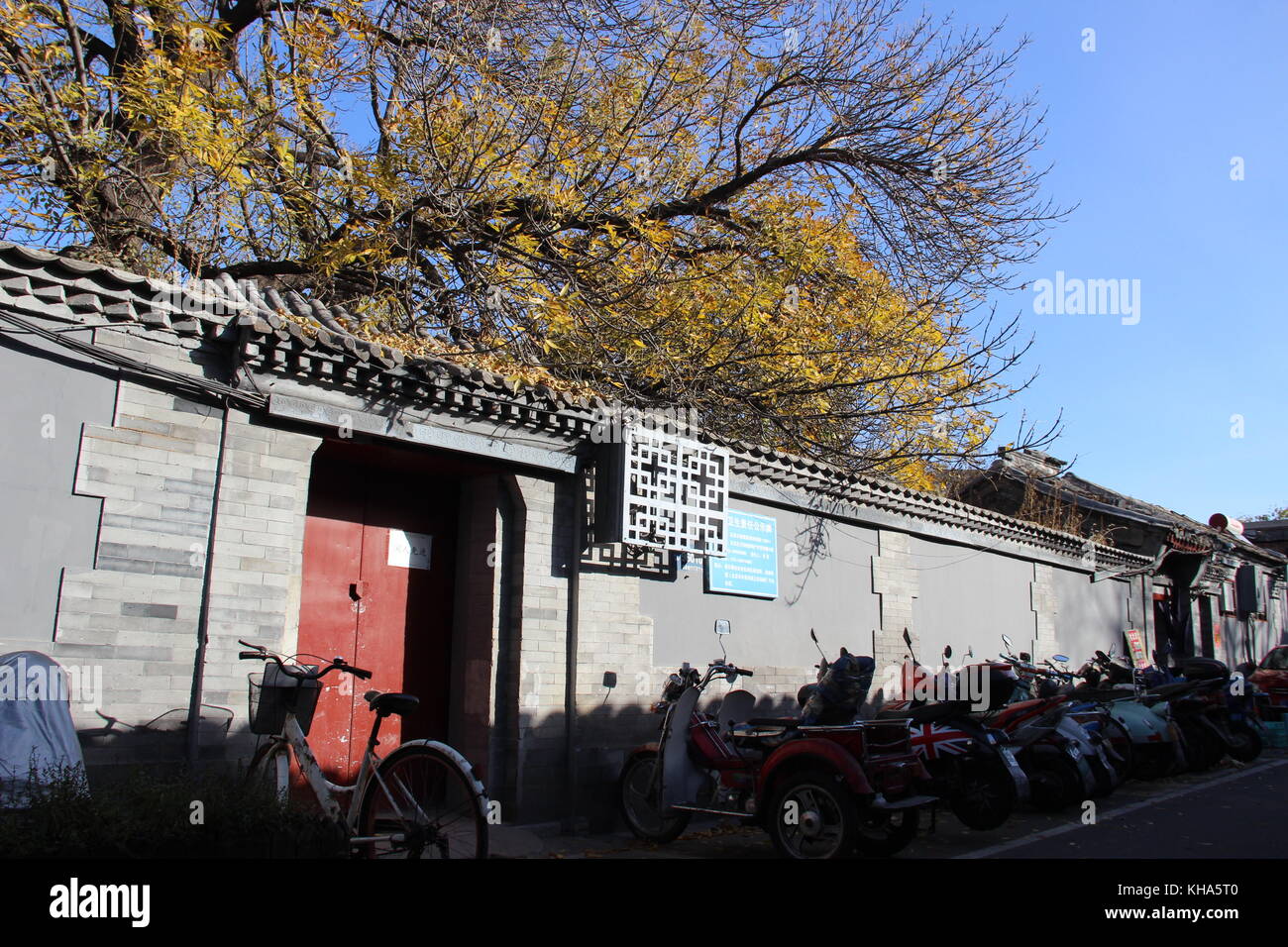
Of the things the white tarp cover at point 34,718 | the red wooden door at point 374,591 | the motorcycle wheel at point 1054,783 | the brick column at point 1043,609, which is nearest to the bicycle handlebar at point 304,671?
the white tarp cover at point 34,718

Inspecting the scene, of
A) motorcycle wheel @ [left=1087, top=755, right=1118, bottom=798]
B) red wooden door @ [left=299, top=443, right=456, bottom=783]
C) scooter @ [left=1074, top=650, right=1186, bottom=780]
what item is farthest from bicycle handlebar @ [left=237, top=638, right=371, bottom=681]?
scooter @ [left=1074, top=650, right=1186, bottom=780]

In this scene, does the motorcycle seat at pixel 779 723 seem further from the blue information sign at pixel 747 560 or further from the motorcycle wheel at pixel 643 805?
the blue information sign at pixel 747 560

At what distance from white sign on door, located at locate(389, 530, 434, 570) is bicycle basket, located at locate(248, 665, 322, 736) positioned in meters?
3.01

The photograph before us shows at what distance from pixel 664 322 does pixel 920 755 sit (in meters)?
5.59

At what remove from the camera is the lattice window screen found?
27.8 ft

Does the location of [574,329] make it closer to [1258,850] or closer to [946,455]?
[946,455]

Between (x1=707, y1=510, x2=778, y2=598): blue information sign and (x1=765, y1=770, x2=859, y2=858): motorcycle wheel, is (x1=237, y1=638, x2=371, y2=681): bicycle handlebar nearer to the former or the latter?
(x1=765, y1=770, x2=859, y2=858): motorcycle wheel

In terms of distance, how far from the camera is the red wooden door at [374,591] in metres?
7.55

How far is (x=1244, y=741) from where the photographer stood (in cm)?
1257

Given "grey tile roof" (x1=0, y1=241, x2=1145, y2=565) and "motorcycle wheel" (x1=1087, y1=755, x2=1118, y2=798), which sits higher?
"grey tile roof" (x1=0, y1=241, x2=1145, y2=565)

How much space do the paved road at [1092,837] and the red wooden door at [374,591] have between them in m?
1.65

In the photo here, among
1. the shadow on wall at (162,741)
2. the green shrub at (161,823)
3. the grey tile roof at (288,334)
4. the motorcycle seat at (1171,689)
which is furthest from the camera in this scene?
the motorcycle seat at (1171,689)

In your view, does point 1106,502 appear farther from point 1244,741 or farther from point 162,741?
point 162,741

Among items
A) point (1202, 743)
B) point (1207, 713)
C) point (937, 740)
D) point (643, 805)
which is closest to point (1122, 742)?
point (1202, 743)
